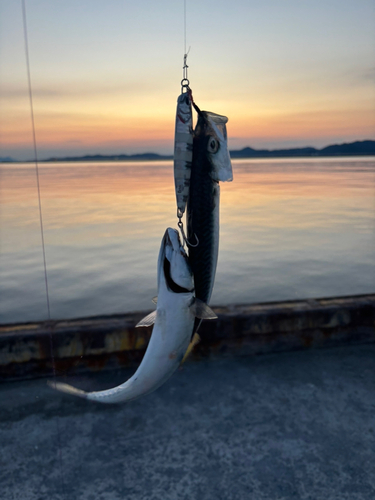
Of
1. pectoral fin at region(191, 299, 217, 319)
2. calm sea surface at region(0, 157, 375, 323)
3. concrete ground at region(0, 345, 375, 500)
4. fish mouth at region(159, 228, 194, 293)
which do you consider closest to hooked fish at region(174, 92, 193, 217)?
fish mouth at region(159, 228, 194, 293)

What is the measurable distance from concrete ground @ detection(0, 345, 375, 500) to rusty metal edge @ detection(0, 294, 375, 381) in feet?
0.84

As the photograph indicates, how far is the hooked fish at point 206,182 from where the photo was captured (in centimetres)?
196

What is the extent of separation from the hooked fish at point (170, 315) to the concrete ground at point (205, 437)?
261 centimetres

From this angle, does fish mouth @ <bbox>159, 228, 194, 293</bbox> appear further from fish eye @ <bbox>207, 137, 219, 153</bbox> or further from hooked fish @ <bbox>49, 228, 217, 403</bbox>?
fish eye @ <bbox>207, 137, 219, 153</bbox>

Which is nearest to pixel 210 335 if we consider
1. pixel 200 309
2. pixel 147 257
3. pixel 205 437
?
pixel 205 437

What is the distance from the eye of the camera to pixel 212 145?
76.4 inches

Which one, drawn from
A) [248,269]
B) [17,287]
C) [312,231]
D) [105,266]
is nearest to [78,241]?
[105,266]

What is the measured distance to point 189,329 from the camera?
1991 millimetres

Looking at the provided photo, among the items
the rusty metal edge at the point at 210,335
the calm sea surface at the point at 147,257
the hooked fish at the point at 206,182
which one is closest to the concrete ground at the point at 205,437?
the rusty metal edge at the point at 210,335

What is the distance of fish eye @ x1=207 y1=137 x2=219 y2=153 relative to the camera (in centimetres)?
194

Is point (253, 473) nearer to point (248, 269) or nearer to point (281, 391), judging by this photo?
point (281, 391)

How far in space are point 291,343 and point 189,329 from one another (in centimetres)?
510

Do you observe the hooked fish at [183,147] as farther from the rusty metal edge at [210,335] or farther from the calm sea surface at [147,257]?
the calm sea surface at [147,257]

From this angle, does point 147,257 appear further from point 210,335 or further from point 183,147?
point 183,147
